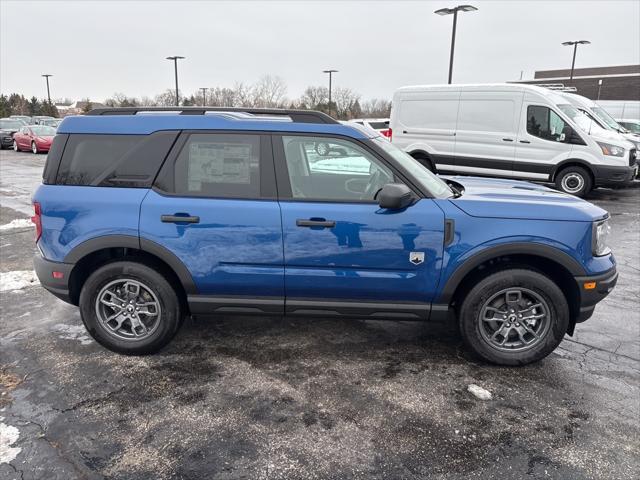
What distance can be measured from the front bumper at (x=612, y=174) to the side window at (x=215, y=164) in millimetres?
9553

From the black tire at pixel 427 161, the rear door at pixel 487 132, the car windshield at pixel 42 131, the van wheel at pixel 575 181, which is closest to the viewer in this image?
the van wheel at pixel 575 181

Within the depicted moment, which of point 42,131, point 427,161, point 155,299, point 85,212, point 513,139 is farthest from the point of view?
point 42,131

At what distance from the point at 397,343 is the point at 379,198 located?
53.0 inches

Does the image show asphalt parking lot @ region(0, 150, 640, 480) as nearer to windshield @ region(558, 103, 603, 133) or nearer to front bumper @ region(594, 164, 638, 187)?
front bumper @ region(594, 164, 638, 187)

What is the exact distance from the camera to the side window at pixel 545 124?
10555 millimetres

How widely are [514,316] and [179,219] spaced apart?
2.53 m

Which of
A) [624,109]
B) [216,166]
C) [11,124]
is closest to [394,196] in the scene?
[216,166]

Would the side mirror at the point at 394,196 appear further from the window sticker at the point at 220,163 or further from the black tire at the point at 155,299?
the black tire at the point at 155,299

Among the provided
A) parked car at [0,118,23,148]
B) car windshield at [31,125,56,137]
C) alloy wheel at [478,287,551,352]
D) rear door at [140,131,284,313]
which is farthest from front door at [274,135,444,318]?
parked car at [0,118,23,148]

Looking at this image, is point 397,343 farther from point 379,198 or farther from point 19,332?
point 19,332

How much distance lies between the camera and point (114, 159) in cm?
355

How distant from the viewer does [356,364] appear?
3629mm

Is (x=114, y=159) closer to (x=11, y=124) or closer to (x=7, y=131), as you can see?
(x=7, y=131)

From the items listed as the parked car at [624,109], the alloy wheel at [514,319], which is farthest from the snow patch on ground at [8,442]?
the parked car at [624,109]
